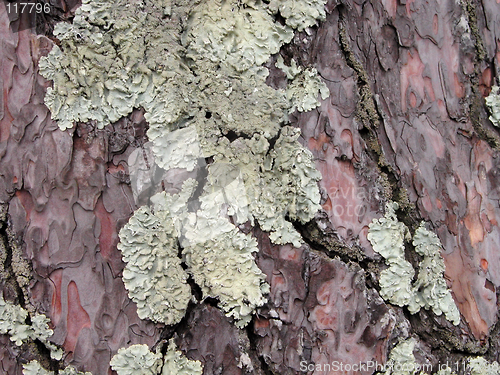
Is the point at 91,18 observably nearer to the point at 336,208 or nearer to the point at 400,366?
the point at 336,208

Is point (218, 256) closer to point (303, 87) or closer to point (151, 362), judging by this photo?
point (151, 362)

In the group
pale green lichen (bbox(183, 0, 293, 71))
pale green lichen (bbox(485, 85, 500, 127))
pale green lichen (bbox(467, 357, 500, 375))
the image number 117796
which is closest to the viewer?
the image number 117796

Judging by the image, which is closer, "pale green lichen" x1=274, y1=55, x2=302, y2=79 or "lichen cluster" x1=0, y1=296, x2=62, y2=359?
"lichen cluster" x1=0, y1=296, x2=62, y2=359

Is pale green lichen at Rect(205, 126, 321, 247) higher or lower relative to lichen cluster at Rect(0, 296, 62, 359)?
higher

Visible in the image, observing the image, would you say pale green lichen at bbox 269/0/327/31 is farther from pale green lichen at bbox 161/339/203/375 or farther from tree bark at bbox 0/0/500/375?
pale green lichen at bbox 161/339/203/375
